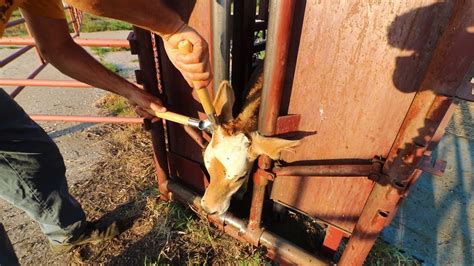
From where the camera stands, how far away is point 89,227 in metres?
2.63

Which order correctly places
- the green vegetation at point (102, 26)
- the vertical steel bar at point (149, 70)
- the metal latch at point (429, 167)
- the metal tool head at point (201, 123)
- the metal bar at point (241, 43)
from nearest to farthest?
the metal latch at point (429, 167)
the metal tool head at point (201, 123)
the metal bar at point (241, 43)
the vertical steel bar at point (149, 70)
the green vegetation at point (102, 26)

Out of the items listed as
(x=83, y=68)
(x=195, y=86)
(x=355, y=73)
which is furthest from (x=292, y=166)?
(x=83, y=68)

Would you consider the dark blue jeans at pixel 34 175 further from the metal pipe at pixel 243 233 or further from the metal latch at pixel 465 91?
the metal latch at pixel 465 91

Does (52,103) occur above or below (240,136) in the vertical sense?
below

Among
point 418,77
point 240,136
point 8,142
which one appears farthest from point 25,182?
point 418,77

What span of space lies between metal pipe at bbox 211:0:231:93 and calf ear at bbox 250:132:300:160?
0.42 m

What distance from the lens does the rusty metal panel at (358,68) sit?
4.37 ft

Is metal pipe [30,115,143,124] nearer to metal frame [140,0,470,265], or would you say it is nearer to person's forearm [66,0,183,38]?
metal frame [140,0,470,265]

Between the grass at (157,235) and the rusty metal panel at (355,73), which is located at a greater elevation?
the rusty metal panel at (355,73)

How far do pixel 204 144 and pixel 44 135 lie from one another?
1.16 m

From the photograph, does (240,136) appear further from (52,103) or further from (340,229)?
(52,103)

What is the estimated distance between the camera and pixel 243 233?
8.18 feet

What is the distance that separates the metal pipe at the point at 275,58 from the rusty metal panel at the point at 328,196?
1.92ft

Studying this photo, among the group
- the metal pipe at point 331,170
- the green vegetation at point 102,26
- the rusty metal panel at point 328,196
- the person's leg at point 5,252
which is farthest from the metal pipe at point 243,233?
the green vegetation at point 102,26
